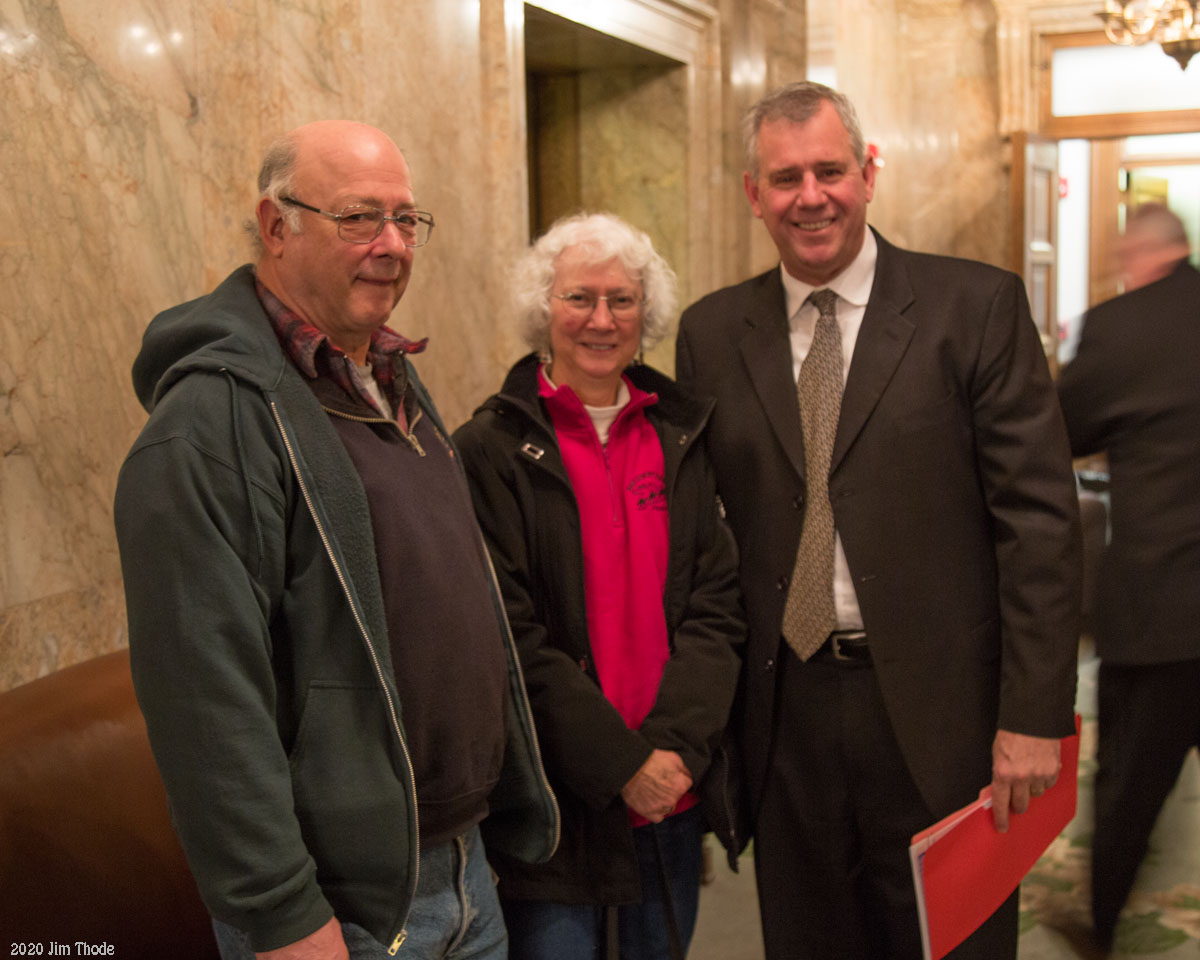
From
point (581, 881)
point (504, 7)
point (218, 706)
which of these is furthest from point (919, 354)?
point (504, 7)

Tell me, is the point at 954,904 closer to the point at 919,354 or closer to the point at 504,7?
the point at 919,354

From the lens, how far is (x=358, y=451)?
1.58 metres

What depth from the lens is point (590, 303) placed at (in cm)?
217

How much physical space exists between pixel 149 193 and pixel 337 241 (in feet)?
3.57

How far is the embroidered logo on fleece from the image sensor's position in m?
2.11

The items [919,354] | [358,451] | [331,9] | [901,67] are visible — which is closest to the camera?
[358,451]

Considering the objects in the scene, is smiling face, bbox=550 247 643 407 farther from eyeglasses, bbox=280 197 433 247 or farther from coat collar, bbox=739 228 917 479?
eyeglasses, bbox=280 197 433 247

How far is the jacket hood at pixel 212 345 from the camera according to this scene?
1438 millimetres

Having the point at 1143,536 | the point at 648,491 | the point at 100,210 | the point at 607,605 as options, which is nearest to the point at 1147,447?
the point at 1143,536

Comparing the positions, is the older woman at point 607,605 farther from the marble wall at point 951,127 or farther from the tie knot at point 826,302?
the marble wall at point 951,127

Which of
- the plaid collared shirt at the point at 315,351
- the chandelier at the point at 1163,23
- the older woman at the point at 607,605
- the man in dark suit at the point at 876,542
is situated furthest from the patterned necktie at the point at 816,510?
the chandelier at the point at 1163,23

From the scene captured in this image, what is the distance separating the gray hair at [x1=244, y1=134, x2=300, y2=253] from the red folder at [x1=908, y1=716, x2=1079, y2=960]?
1.34 m

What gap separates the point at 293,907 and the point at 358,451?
23.0 inches

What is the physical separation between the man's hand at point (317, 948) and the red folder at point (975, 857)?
910 millimetres
